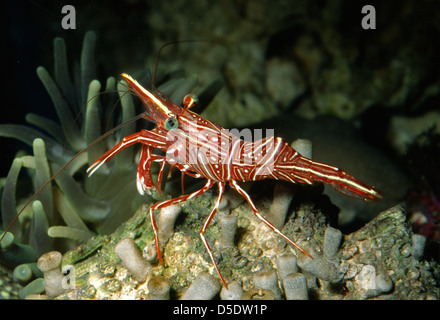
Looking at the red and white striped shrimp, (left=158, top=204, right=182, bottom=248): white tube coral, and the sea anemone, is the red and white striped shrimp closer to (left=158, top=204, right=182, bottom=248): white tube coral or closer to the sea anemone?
(left=158, top=204, right=182, bottom=248): white tube coral

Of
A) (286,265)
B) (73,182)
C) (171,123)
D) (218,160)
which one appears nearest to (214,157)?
(218,160)

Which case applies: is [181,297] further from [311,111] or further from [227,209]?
[311,111]

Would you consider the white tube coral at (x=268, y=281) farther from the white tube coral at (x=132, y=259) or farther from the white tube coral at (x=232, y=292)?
the white tube coral at (x=132, y=259)

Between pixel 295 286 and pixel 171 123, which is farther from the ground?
pixel 171 123

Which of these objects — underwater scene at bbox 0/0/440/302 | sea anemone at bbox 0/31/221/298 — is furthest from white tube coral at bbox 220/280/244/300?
sea anemone at bbox 0/31/221/298

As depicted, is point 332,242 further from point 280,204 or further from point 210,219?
point 210,219
